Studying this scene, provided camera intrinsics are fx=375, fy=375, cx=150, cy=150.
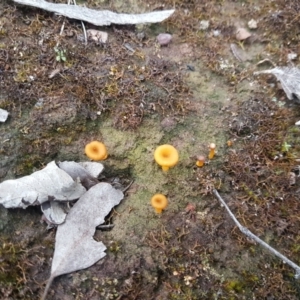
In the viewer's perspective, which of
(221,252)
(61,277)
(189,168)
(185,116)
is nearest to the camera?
(61,277)

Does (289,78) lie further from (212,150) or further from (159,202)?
(159,202)

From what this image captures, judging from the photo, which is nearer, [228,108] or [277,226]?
[277,226]

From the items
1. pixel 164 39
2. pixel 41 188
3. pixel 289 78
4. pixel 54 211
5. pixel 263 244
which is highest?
pixel 164 39

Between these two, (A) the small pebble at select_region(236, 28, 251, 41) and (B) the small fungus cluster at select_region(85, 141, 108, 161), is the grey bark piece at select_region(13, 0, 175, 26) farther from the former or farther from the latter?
(B) the small fungus cluster at select_region(85, 141, 108, 161)

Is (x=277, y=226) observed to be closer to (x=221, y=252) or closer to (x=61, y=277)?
(x=221, y=252)

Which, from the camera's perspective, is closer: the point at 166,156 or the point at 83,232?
the point at 83,232

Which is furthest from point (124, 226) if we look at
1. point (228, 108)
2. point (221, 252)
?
point (228, 108)

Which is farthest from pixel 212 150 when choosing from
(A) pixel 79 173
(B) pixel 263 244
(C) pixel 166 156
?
(A) pixel 79 173
